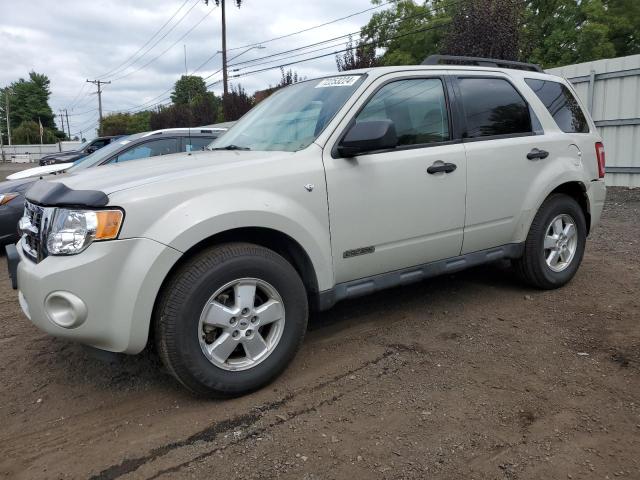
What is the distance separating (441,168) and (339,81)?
95cm

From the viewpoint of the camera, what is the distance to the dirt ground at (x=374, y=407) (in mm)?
2410

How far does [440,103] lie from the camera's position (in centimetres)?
392

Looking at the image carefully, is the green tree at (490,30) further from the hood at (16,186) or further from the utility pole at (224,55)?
the utility pole at (224,55)

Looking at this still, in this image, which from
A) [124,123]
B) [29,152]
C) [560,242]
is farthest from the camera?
[124,123]

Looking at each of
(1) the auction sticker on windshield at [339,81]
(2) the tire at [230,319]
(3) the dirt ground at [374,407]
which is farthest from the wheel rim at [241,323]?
(1) the auction sticker on windshield at [339,81]

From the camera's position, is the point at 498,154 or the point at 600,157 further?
the point at 600,157

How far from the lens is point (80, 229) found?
103 inches

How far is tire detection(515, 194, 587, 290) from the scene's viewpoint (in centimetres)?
448

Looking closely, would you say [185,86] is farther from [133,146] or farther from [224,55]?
[133,146]

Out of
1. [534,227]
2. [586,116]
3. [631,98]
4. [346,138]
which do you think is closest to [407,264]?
[346,138]

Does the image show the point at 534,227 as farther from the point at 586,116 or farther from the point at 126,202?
the point at 126,202

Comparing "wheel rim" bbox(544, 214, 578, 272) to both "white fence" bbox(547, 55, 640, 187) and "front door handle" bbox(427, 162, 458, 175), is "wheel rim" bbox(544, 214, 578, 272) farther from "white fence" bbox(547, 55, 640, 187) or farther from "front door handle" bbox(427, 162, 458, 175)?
"white fence" bbox(547, 55, 640, 187)

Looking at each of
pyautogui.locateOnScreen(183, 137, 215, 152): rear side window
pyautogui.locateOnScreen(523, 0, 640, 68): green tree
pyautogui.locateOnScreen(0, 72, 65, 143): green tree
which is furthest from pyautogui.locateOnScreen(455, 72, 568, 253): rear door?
pyautogui.locateOnScreen(0, 72, 65, 143): green tree

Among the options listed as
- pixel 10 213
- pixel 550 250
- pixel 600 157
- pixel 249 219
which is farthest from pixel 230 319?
pixel 10 213
